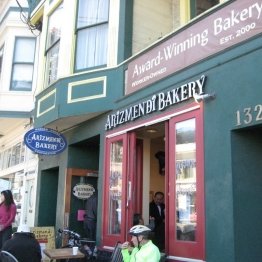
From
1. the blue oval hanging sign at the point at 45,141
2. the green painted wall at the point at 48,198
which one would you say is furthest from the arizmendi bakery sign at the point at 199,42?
the green painted wall at the point at 48,198

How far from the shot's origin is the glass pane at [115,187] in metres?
8.23

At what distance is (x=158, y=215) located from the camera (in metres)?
8.84

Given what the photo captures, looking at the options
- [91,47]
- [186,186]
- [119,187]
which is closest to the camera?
[186,186]

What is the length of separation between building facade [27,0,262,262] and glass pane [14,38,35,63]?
200 cm

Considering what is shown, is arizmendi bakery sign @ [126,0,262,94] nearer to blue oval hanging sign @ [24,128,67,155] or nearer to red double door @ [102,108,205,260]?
red double door @ [102,108,205,260]

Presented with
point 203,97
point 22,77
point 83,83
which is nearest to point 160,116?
point 203,97

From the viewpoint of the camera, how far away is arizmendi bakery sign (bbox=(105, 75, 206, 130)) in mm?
6518

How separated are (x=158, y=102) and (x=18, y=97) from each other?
7705 millimetres

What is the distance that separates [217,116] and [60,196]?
561 centimetres

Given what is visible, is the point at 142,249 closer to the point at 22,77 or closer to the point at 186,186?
the point at 186,186

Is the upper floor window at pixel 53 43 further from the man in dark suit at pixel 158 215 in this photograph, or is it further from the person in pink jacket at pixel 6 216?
the man in dark suit at pixel 158 215

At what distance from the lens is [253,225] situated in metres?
5.58

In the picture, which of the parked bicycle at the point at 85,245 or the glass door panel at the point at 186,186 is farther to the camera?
the parked bicycle at the point at 85,245

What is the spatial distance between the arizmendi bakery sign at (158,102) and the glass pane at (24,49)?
6.74m
